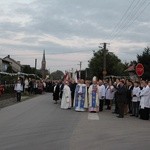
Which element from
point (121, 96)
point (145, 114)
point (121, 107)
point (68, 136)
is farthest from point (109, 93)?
point (68, 136)

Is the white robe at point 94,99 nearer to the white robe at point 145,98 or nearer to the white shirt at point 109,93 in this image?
the white shirt at point 109,93

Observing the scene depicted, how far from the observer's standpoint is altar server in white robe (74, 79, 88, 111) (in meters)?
25.0

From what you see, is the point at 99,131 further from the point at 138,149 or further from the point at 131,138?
the point at 138,149

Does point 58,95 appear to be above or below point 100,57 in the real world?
below

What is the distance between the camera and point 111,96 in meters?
27.4

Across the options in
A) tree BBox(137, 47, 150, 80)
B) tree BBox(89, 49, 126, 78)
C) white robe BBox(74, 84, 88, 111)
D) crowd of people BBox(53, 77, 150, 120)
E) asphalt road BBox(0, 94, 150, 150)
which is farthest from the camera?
tree BBox(89, 49, 126, 78)

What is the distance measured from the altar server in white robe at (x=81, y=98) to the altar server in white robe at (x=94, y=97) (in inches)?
18.8

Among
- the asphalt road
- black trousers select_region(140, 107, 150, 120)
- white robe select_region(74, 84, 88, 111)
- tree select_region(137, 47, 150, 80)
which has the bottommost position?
the asphalt road

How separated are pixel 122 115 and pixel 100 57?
6805 centimetres

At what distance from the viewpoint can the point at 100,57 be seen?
292 ft

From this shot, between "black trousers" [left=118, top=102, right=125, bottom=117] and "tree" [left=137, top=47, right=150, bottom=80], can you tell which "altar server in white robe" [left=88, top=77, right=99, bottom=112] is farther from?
"tree" [left=137, top=47, right=150, bottom=80]

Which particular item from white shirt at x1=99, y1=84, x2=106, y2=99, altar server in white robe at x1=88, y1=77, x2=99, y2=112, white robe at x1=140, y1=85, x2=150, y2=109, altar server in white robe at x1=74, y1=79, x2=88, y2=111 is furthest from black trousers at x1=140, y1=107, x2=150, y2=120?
white shirt at x1=99, y1=84, x2=106, y2=99

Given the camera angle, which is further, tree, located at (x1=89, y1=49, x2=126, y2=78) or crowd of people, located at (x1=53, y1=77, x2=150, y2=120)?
tree, located at (x1=89, y1=49, x2=126, y2=78)

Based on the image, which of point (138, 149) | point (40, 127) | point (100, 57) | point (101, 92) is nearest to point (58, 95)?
point (101, 92)
